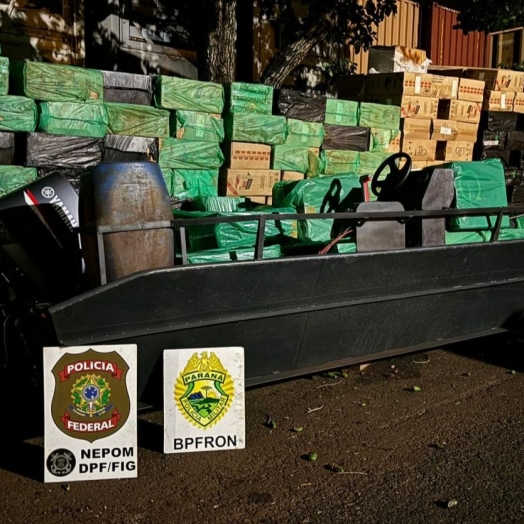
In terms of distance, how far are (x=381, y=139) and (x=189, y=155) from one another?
8.56ft

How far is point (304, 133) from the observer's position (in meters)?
7.77

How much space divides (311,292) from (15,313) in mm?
1692

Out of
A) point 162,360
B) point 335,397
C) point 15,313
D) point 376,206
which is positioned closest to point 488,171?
point 376,206

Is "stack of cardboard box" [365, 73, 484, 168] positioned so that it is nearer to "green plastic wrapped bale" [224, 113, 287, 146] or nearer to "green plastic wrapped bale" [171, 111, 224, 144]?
"green plastic wrapped bale" [224, 113, 287, 146]

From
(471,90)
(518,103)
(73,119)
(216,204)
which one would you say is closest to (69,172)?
(73,119)

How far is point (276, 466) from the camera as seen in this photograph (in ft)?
12.7

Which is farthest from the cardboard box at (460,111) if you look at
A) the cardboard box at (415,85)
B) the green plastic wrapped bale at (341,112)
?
the green plastic wrapped bale at (341,112)

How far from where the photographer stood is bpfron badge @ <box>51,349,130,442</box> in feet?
11.7

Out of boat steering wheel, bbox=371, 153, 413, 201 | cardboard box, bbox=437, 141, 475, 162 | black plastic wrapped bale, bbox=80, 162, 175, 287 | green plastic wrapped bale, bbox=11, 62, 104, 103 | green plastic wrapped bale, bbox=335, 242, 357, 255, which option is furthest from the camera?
cardboard box, bbox=437, 141, 475, 162

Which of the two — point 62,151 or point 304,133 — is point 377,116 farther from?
point 62,151

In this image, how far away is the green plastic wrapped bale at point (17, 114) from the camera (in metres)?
5.90

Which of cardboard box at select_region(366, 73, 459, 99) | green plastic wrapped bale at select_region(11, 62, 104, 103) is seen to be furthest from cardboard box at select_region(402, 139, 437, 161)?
green plastic wrapped bale at select_region(11, 62, 104, 103)

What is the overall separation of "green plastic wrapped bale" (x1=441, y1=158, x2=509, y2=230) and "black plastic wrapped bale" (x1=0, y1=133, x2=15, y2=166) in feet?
12.0

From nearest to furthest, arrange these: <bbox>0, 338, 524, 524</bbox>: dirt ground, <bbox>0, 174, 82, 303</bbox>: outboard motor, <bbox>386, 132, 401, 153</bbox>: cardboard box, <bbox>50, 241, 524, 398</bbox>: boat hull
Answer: <bbox>0, 338, 524, 524</bbox>: dirt ground, <bbox>50, 241, 524, 398</bbox>: boat hull, <bbox>0, 174, 82, 303</bbox>: outboard motor, <bbox>386, 132, 401, 153</bbox>: cardboard box
